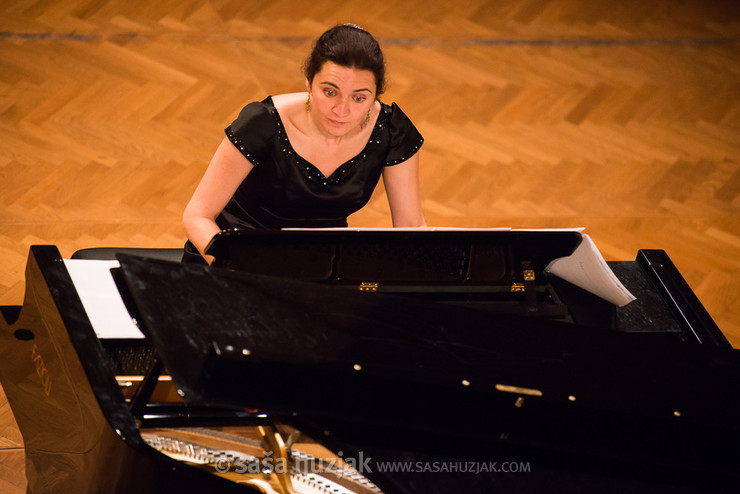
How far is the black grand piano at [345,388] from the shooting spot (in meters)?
1.50

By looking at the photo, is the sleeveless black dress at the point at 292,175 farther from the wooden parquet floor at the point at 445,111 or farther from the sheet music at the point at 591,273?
the wooden parquet floor at the point at 445,111

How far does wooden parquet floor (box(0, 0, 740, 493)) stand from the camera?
3344 millimetres

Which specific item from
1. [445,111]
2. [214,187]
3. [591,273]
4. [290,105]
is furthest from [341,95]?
[445,111]

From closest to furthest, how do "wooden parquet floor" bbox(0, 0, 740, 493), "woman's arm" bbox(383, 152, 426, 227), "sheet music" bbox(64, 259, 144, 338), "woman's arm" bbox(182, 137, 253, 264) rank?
1. "sheet music" bbox(64, 259, 144, 338)
2. "woman's arm" bbox(182, 137, 253, 264)
3. "woman's arm" bbox(383, 152, 426, 227)
4. "wooden parquet floor" bbox(0, 0, 740, 493)

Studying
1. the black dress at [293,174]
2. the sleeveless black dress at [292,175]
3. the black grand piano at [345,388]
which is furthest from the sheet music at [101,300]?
the black dress at [293,174]

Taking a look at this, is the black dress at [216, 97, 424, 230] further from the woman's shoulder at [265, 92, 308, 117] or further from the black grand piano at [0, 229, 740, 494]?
the black grand piano at [0, 229, 740, 494]

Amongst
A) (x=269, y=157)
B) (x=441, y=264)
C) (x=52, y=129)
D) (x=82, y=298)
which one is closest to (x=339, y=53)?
(x=269, y=157)

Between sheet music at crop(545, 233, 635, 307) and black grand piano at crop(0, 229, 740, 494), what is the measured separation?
0.07 ft

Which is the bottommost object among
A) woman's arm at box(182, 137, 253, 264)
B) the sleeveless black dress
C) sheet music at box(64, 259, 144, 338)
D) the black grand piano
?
the black grand piano

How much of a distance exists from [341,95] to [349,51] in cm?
11

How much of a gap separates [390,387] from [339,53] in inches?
34.7

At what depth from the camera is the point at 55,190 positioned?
3.31 metres

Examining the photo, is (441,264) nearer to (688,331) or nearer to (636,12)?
(688,331)

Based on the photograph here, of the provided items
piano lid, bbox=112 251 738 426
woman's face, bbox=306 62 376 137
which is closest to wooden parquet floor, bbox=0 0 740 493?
woman's face, bbox=306 62 376 137
